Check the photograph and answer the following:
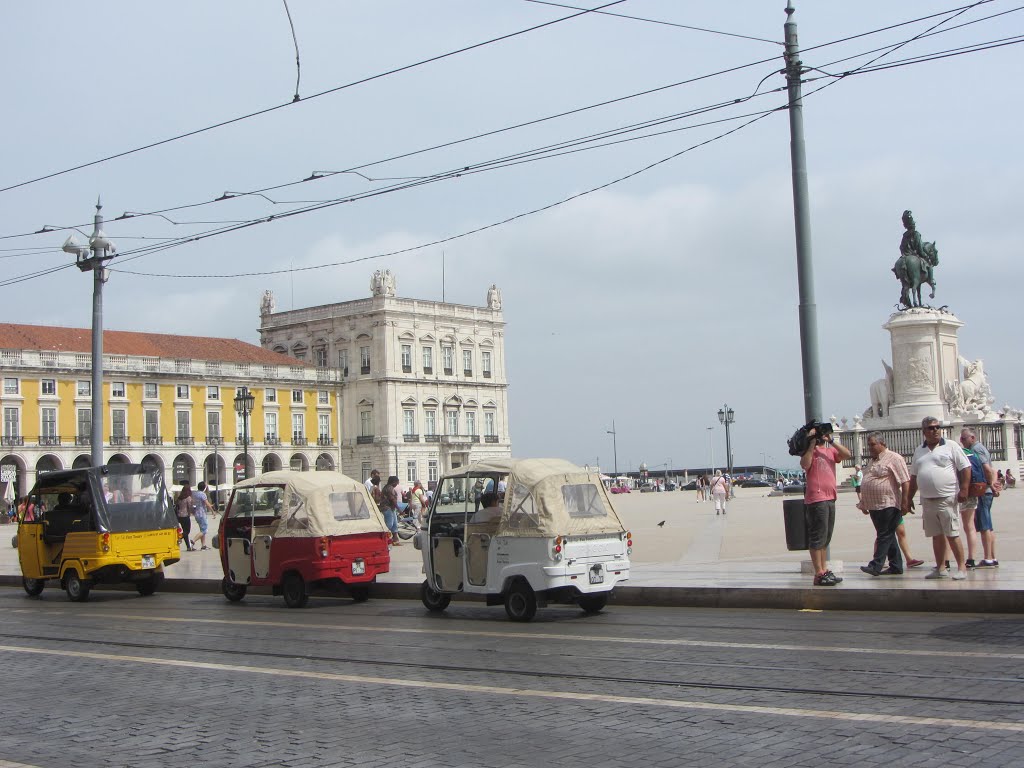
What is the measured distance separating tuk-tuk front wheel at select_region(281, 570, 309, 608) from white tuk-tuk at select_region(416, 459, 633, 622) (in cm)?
268

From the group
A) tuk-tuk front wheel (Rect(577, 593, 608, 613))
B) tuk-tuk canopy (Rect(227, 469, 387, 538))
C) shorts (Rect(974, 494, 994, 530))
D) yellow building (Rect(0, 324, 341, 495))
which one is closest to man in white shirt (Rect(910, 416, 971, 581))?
shorts (Rect(974, 494, 994, 530))

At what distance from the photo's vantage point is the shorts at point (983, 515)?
1344 cm

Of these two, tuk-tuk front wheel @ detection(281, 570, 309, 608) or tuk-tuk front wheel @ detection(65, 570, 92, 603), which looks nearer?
tuk-tuk front wheel @ detection(281, 570, 309, 608)

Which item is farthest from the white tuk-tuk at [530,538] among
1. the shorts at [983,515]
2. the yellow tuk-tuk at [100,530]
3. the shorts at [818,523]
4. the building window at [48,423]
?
the building window at [48,423]

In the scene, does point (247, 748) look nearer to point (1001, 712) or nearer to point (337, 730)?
point (337, 730)

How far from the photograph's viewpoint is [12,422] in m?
72.2

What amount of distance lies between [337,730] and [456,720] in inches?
27.2

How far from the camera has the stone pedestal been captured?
1406 inches

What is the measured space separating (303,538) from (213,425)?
232ft

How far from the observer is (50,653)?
1106 centimetres

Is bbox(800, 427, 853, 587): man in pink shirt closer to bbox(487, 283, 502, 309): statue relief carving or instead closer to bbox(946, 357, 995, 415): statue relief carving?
bbox(946, 357, 995, 415): statue relief carving


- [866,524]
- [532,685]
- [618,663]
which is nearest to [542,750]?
[532,685]

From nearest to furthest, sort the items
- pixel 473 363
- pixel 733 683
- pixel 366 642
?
pixel 733 683 → pixel 366 642 → pixel 473 363

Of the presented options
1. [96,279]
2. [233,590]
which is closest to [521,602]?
[233,590]
